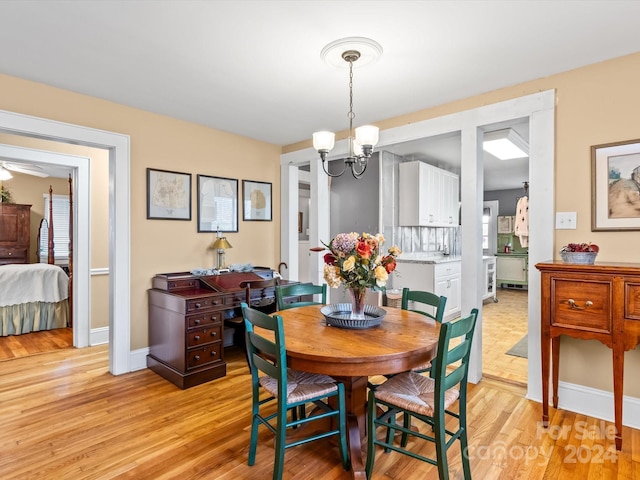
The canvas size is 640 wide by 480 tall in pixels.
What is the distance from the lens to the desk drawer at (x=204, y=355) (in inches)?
119

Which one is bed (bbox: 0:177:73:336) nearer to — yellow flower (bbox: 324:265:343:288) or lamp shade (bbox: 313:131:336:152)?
lamp shade (bbox: 313:131:336:152)

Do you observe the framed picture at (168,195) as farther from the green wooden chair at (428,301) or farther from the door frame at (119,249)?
the green wooden chair at (428,301)

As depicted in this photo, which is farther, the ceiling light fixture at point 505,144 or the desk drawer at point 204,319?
the ceiling light fixture at point 505,144

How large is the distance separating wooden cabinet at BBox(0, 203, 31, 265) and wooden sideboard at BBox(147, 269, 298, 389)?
5.12 meters

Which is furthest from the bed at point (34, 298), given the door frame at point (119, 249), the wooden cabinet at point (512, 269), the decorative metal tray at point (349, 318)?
the wooden cabinet at point (512, 269)

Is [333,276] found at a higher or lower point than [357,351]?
higher

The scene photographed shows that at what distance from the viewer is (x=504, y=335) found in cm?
449

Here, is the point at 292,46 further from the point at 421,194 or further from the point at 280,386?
the point at 421,194

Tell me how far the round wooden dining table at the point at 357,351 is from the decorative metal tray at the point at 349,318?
3 cm

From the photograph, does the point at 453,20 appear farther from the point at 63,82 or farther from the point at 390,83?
the point at 63,82

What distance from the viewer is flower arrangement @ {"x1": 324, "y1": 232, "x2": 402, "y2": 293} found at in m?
1.95

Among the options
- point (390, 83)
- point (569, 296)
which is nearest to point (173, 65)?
point (390, 83)

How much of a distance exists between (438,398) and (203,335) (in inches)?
85.7

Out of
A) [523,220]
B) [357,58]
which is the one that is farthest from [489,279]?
[357,58]
